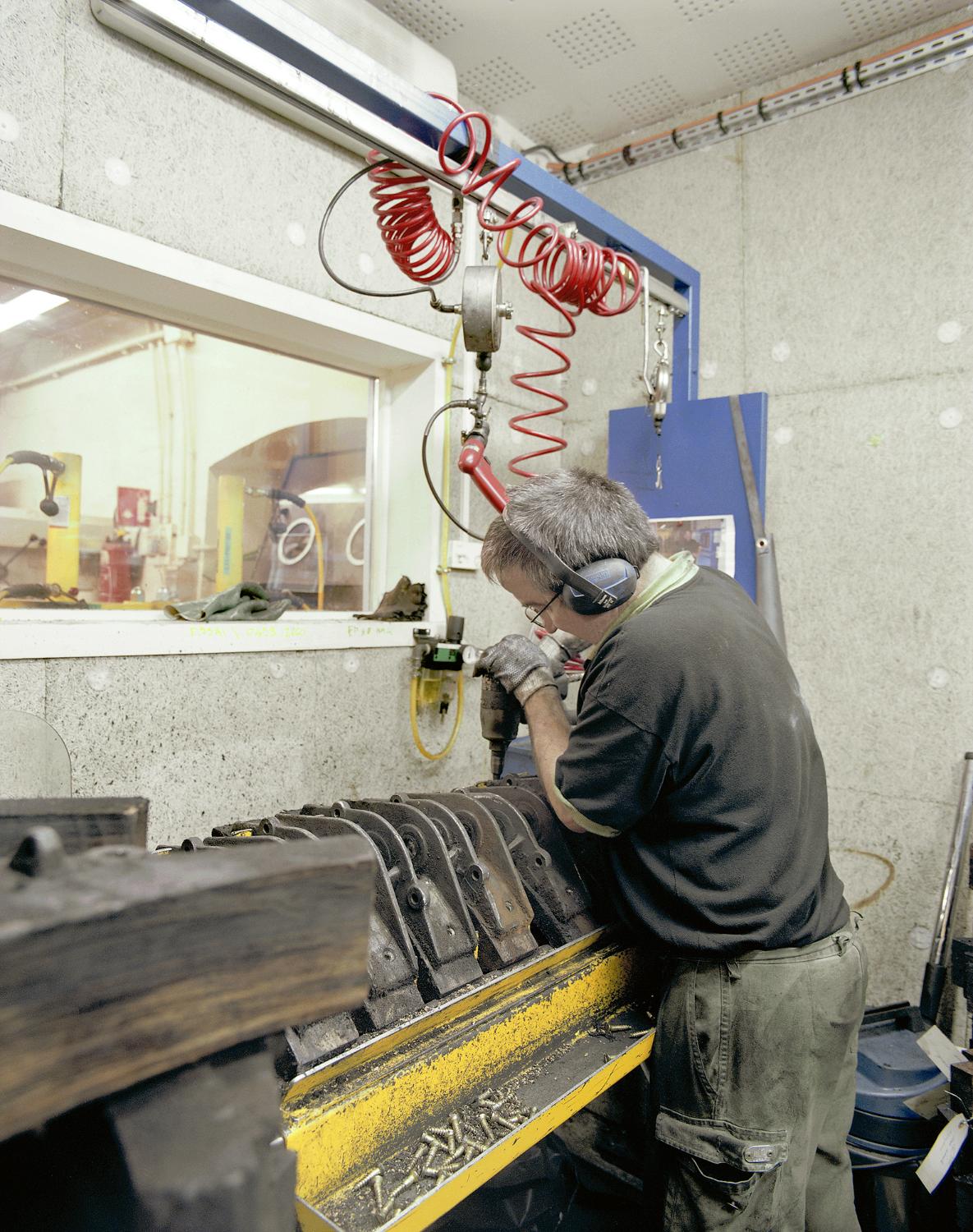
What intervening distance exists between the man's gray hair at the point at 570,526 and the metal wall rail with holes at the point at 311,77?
62 centimetres

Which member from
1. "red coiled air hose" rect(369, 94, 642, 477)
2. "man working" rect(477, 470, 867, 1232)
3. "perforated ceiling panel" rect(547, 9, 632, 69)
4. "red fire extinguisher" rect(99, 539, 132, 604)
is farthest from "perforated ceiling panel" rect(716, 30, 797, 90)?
"red fire extinguisher" rect(99, 539, 132, 604)

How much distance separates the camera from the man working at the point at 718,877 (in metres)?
1.13

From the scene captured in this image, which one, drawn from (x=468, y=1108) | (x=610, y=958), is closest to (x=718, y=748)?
(x=610, y=958)

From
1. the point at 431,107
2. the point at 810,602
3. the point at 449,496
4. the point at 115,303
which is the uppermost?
the point at 431,107

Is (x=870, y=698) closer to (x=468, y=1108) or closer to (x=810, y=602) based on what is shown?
(x=810, y=602)

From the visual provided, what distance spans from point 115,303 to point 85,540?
552mm

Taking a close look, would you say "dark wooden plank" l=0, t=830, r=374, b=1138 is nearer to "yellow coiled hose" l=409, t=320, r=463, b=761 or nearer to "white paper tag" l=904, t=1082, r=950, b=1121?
"white paper tag" l=904, t=1082, r=950, b=1121

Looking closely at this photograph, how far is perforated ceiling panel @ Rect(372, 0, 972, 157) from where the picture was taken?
2143 mm

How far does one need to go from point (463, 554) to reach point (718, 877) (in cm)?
145

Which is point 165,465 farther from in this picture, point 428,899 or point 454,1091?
point 454,1091

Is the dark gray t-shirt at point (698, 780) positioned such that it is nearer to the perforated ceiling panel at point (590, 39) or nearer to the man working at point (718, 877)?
the man working at point (718, 877)

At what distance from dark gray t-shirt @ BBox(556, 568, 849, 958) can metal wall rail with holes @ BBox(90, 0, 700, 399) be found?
947 mm

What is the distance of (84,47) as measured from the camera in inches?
63.2

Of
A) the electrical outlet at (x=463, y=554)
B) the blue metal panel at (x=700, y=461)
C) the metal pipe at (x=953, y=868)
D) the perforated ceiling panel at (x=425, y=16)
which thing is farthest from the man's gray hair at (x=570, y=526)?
the perforated ceiling panel at (x=425, y=16)
